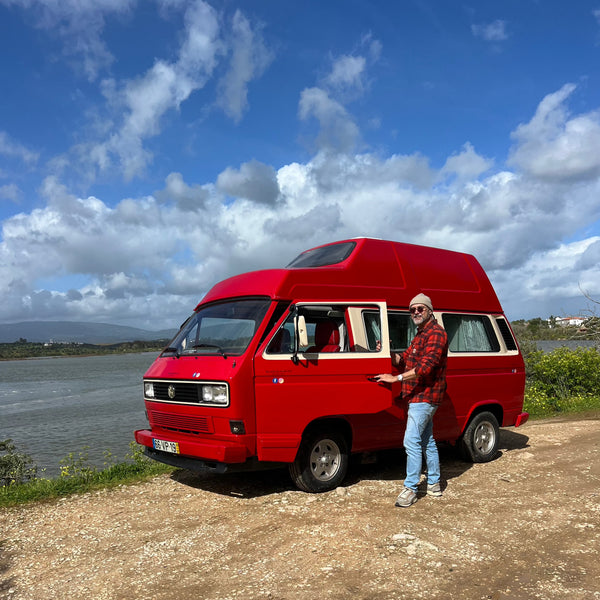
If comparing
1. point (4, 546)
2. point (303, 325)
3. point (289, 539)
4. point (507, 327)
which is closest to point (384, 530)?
point (289, 539)

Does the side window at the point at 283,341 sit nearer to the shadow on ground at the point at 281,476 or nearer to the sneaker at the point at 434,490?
the shadow on ground at the point at 281,476

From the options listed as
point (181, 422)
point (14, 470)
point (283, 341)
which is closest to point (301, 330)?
point (283, 341)

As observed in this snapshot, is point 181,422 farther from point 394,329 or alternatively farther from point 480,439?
point 480,439

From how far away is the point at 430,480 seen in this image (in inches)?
252

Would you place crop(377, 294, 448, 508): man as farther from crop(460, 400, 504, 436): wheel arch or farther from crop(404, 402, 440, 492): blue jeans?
crop(460, 400, 504, 436): wheel arch

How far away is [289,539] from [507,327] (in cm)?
534

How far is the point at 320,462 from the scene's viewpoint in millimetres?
6527

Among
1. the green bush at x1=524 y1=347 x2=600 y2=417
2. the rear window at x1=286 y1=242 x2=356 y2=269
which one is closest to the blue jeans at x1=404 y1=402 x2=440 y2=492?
the rear window at x1=286 y1=242 x2=356 y2=269

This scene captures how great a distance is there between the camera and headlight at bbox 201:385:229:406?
5.81 m

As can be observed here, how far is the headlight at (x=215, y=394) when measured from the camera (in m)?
5.81

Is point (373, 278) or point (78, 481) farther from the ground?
point (373, 278)

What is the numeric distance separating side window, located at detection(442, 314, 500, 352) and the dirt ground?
179 centimetres

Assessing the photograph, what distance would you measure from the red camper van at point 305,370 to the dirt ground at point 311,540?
597 mm

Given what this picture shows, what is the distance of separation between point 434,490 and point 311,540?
194 centimetres
